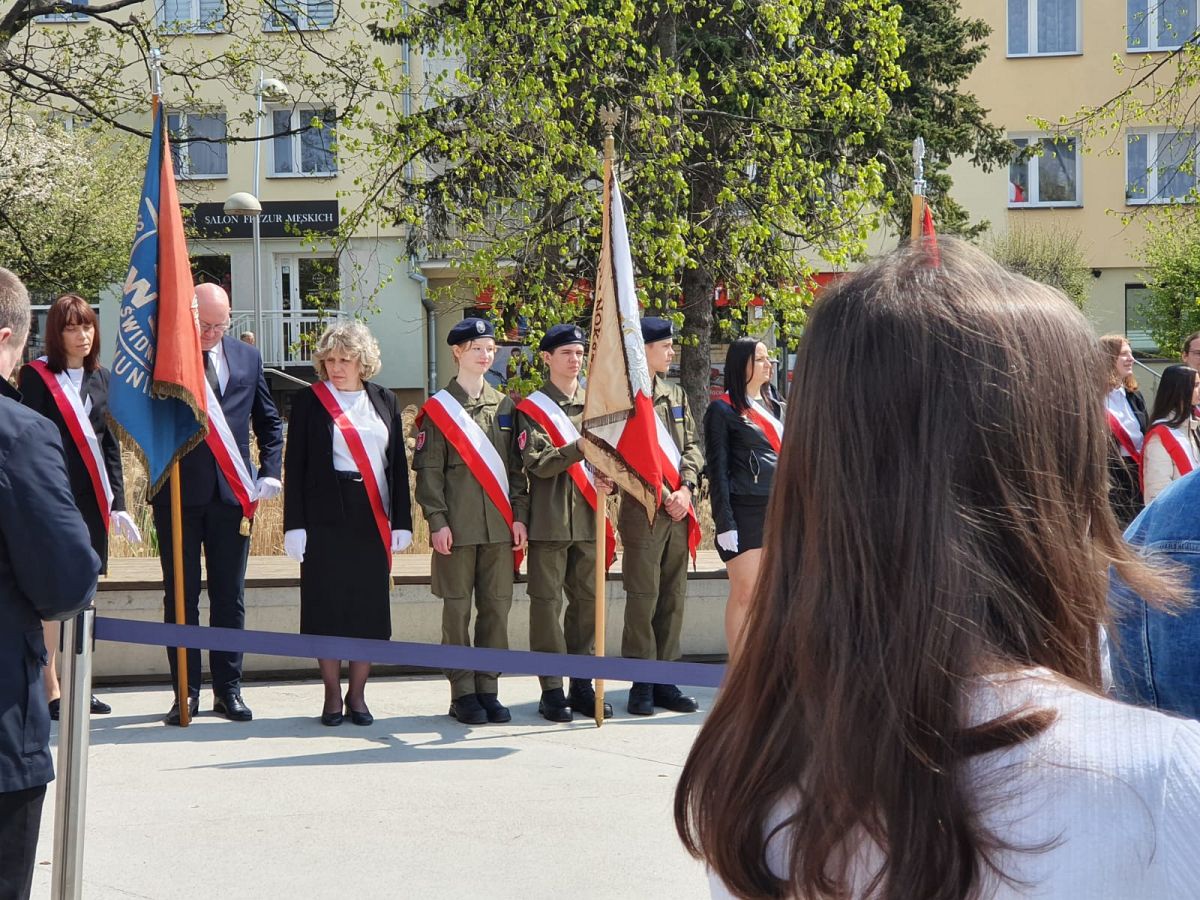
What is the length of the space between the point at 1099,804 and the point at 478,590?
616cm

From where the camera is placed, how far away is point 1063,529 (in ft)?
3.73

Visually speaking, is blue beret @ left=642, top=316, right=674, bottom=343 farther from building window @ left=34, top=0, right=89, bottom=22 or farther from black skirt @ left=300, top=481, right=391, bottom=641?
building window @ left=34, top=0, right=89, bottom=22

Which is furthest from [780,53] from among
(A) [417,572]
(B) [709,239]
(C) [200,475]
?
(C) [200,475]

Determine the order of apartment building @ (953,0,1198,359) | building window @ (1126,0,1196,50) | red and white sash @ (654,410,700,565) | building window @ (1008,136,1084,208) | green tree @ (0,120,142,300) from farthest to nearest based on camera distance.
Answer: building window @ (1008,136,1084,208)
apartment building @ (953,0,1198,359)
building window @ (1126,0,1196,50)
green tree @ (0,120,142,300)
red and white sash @ (654,410,700,565)

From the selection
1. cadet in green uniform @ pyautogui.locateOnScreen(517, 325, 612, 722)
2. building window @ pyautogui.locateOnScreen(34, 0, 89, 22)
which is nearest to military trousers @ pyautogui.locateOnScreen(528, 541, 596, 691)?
cadet in green uniform @ pyautogui.locateOnScreen(517, 325, 612, 722)

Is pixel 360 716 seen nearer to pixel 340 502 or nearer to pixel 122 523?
pixel 340 502

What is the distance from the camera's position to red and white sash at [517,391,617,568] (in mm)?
7156

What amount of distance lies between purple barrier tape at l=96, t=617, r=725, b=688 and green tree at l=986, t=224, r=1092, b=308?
2391cm

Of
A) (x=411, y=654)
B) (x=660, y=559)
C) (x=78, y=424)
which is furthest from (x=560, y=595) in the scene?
(x=411, y=654)

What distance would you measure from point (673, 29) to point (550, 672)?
1154cm

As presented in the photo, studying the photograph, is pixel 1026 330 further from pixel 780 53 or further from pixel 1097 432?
pixel 780 53

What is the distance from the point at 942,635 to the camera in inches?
42.8

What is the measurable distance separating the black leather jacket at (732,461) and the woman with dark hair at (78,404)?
3.07 meters

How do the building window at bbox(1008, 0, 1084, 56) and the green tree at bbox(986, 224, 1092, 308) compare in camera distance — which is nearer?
the green tree at bbox(986, 224, 1092, 308)
